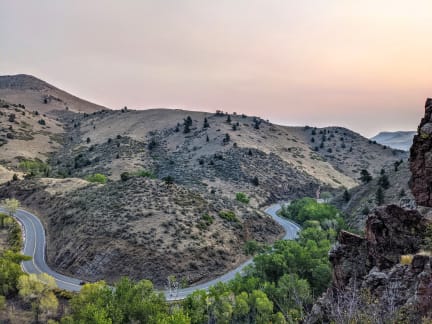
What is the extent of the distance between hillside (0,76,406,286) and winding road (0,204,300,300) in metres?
1.60

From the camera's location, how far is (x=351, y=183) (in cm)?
13438

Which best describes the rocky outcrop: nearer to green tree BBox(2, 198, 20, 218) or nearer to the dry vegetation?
the dry vegetation

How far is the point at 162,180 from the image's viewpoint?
257 feet

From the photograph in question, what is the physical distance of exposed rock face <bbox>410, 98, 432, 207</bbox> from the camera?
760 inches

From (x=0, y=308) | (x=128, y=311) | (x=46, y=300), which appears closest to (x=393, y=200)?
(x=128, y=311)

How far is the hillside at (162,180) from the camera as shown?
52.9m

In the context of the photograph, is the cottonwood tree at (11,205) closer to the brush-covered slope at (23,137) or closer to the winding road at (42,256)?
the winding road at (42,256)

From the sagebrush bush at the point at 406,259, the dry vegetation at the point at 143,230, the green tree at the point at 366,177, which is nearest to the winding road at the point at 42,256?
the dry vegetation at the point at 143,230

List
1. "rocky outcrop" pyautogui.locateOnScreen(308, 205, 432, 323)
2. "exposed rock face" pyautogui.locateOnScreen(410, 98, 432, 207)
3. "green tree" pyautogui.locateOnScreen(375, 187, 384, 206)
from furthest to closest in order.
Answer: "green tree" pyautogui.locateOnScreen(375, 187, 384, 206) → "exposed rock face" pyautogui.locateOnScreen(410, 98, 432, 207) → "rocky outcrop" pyautogui.locateOnScreen(308, 205, 432, 323)

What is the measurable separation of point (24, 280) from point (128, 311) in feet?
48.5

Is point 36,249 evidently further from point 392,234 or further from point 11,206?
point 392,234

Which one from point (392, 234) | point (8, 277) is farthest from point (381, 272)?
point (8, 277)

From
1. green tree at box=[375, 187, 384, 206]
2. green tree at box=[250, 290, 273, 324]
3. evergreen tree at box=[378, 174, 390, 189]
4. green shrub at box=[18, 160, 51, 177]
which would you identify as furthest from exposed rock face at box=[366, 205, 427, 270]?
green shrub at box=[18, 160, 51, 177]

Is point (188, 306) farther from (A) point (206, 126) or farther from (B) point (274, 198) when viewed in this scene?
(A) point (206, 126)
